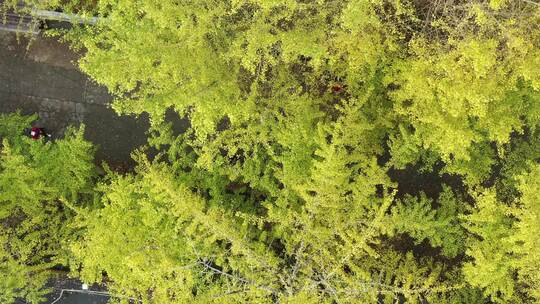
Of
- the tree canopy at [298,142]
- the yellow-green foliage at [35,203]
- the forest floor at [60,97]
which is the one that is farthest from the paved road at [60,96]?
the tree canopy at [298,142]

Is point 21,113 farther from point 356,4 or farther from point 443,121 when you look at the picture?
point 443,121

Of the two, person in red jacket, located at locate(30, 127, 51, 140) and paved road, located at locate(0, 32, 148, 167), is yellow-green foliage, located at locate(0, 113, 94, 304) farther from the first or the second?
paved road, located at locate(0, 32, 148, 167)

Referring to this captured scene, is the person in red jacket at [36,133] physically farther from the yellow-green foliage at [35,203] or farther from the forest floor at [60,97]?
the yellow-green foliage at [35,203]

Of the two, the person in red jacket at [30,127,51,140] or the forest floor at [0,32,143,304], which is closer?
the person in red jacket at [30,127,51,140]

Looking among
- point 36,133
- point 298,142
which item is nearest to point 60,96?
point 36,133

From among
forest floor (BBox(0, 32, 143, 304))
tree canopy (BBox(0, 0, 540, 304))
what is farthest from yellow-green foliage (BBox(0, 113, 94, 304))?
forest floor (BBox(0, 32, 143, 304))

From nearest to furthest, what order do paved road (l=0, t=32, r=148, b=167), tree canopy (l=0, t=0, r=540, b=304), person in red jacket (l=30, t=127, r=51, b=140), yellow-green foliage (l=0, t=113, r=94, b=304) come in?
tree canopy (l=0, t=0, r=540, b=304) < yellow-green foliage (l=0, t=113, r=94, b=304) < person in red jacket (l=30, t=127, r=51, b=140) < paved road (l=0, t=32, r=148, b=167)

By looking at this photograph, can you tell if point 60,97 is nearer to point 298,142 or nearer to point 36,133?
point 36,133

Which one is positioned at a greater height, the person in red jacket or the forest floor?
the forest floor
